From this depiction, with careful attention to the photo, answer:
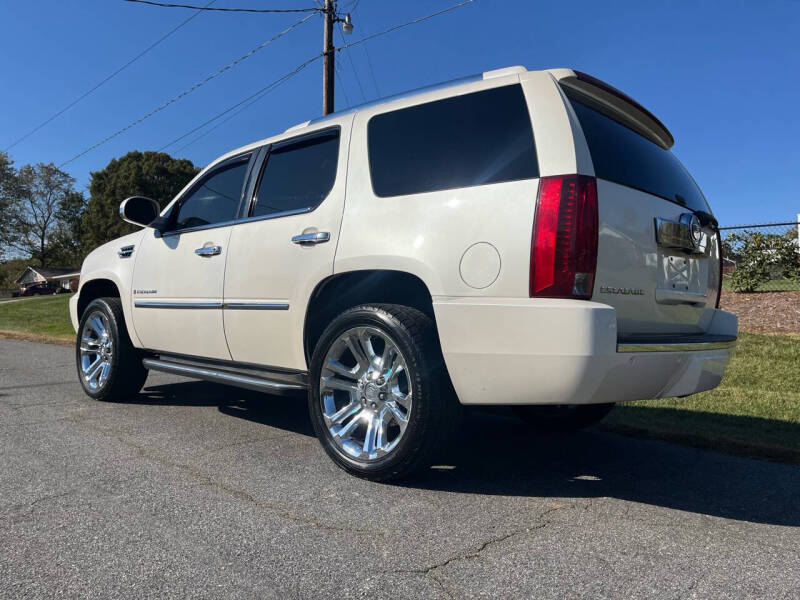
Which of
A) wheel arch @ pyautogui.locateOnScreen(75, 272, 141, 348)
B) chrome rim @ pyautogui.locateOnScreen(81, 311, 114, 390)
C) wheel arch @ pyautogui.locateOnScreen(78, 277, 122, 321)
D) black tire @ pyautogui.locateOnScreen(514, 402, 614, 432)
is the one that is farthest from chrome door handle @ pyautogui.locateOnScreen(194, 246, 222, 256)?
black tire @ pyautogui.locateOnScreen(514, 402, 614, 432)

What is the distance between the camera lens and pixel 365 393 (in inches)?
129

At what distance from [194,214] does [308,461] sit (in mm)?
2215

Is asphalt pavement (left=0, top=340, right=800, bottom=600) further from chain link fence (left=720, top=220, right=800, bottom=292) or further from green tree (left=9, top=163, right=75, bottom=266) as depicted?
green tree (left=9, top=163, right=75, bottom=266)

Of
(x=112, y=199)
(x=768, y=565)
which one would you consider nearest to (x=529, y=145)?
(x=768, y=565)

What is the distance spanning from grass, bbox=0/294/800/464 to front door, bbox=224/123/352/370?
245 cm

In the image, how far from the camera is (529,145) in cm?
283

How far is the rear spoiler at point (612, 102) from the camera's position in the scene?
3041 mm

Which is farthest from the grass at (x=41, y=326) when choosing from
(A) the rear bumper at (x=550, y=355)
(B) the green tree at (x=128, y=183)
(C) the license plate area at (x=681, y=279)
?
(B) the green tree at (x=128, y=183)

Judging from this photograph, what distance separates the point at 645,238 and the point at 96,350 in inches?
182

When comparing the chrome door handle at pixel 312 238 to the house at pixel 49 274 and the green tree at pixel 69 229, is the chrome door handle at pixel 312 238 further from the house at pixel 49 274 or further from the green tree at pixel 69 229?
the green tree at pixel 69 229

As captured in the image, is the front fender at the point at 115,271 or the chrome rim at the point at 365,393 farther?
the front fender at the point at 115,271

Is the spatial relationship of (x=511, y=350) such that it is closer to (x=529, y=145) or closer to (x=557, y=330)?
(x=557, y=330)

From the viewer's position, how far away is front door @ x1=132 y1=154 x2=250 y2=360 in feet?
14.0

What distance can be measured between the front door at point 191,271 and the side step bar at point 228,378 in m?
0.11
